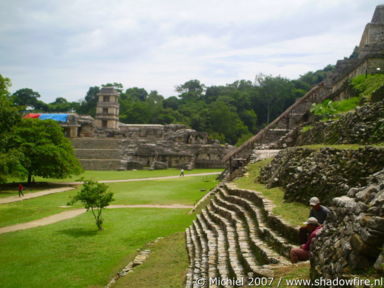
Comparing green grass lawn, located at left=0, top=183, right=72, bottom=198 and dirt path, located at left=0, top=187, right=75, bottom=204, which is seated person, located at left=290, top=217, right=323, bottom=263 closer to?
dirt path, located at left=0, top=187, right=75, bottom=204

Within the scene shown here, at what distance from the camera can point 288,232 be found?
7395mm

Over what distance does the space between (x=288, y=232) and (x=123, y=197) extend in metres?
15.8

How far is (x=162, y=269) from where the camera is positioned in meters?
9.40

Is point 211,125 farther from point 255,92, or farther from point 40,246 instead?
point 40,246

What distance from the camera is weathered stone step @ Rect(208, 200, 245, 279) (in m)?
7.18

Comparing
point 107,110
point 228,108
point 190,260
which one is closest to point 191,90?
point 228,108

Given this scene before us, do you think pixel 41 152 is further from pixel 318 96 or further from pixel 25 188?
pixel 318 96

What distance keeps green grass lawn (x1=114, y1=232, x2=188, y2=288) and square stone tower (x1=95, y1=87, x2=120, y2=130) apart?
147 ft

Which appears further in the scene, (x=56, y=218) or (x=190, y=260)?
(x=56, y=218)

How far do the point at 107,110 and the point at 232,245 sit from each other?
162 feet

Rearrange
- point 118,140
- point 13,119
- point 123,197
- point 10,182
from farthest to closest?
point 118,140
point 10,182
point 123,197
point 13,119

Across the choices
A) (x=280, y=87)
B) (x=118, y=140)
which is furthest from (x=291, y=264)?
(x=280, y=87)

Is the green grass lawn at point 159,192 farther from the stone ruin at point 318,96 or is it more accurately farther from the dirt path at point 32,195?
the dirt path at point 32,195

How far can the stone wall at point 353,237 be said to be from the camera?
3.98m
